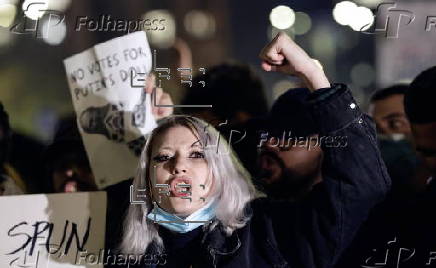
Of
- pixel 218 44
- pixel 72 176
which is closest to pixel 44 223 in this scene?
pixel 72 176

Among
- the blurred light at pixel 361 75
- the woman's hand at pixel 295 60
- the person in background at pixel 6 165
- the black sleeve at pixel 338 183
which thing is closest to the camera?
the black sleeve at pixel 338 183

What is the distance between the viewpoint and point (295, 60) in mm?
1877

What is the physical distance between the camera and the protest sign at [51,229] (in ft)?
6.86

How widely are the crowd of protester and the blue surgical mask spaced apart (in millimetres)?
21

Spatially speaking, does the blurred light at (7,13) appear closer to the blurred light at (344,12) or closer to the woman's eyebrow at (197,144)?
the woman's eyebrow at (197,144)

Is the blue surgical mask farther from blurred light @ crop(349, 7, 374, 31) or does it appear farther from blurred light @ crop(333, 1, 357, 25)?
blurred light @ crop(333, 1, 357, 25)

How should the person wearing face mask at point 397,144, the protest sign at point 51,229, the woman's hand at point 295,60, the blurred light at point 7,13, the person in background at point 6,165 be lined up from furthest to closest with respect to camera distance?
the blurred light at point 7,13 < the person in background at point 6,165 < the person wearing face mask at point 397,144 < the protest sign at point 51,229 < the woman's hand at point 295,60

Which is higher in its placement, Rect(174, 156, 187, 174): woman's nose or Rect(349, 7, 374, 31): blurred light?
Rect(349, 7, 374, 31): blurred light

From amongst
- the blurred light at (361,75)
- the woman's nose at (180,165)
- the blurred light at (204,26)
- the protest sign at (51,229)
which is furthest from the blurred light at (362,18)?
the blurred light at (204,26)

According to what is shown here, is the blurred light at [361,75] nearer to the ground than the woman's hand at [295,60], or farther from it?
nearer to the ground

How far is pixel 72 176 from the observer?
2492mm

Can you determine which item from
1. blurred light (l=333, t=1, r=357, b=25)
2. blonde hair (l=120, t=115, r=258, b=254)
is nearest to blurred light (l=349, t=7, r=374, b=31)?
blurred light (l=333, t=1, r=357, b=25)

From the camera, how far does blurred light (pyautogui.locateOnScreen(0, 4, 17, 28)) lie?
262 centimetres

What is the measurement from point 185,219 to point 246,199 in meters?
0.19
